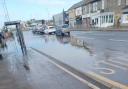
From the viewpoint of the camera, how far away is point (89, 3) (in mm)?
65500

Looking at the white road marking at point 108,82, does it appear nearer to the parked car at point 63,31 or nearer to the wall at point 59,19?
the parked car at point 63,31

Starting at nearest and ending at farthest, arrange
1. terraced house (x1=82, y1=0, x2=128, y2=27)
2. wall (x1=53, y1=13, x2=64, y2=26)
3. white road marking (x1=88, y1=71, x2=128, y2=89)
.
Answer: white road marking (x1=88, y1=71, x2=128, y2=89)
terraced house (x1=82, y1=0, x2=128, y2=27)
wall (x1=53, y1=13, x2=64, y2=26)

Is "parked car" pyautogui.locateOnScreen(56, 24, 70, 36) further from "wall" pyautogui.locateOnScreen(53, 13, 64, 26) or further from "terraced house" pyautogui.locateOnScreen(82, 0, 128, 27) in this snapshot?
"wall" pyautogui.locateOnScreen(53, 13, 64, 26)

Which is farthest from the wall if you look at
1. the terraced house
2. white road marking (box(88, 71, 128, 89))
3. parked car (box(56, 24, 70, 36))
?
white road marking (box(88, 71, 128, 89))

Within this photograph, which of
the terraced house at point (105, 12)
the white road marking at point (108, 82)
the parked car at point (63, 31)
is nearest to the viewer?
the white road marking at point (108, 82)

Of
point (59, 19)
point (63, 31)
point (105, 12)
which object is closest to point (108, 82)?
point (63, 31)

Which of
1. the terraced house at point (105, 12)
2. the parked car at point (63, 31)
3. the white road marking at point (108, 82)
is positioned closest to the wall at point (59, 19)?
the terraced house at point (105, 12)

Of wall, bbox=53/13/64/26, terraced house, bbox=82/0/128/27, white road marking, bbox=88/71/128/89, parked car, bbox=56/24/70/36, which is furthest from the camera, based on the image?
wall, bbox=53/13/64/26

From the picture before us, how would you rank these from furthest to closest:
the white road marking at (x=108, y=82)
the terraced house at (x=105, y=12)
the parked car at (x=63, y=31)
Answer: the terraced house at (x=105, y=12), the parked car at (x=63, y=31), the white road marking at (x=108, y=82)

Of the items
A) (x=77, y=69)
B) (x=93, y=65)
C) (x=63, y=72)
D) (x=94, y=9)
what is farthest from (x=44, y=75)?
(x=94, y=9)

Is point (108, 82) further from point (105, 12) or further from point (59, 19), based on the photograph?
point (59, 19)

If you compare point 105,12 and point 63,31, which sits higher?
point 105,12

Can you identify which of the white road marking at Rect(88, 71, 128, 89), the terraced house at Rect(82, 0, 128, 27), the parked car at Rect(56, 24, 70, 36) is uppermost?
the terraced house at Rect(82, 0, 128, 27)

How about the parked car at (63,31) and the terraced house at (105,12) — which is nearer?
the parked car at (63,31)
